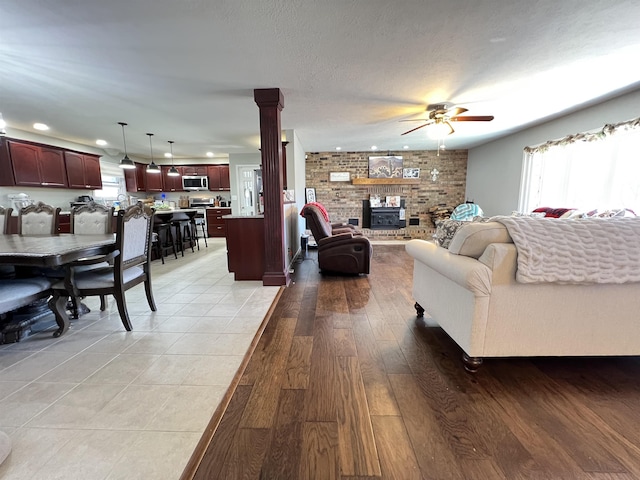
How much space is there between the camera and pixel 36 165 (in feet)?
14.4

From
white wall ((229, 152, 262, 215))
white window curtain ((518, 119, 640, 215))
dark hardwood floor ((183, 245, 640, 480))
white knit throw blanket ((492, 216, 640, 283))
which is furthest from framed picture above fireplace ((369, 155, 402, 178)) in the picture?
white knit throw blanket ((492, 216, 640, 283))

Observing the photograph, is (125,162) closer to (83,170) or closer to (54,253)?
(83,170)

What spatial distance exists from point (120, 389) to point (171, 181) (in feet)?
22.9

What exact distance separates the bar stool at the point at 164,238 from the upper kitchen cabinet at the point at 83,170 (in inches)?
84.3

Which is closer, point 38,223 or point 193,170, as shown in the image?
point 38,223

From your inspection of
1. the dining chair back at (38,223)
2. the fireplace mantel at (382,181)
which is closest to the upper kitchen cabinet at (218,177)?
Answer: the fireplace mantel at (382,181)

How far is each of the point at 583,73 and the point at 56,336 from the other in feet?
17.3

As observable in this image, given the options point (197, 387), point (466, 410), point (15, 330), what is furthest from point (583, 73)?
point (15, 330)

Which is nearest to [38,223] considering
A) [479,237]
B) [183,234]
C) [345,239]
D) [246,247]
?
[246,247]

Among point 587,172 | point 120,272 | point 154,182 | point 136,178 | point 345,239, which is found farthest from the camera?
point 154,182

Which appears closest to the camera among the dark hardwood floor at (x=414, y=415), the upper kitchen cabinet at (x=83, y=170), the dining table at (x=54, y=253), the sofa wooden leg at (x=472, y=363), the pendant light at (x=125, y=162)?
the dark hardwood floor at (x=414, y=415)

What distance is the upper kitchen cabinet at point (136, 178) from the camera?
6488 millimetres

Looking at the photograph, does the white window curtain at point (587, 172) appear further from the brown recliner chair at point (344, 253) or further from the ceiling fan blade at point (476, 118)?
the brown recliner chair at point (344, 253)

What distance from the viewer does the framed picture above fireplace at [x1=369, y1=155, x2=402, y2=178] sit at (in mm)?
6543
